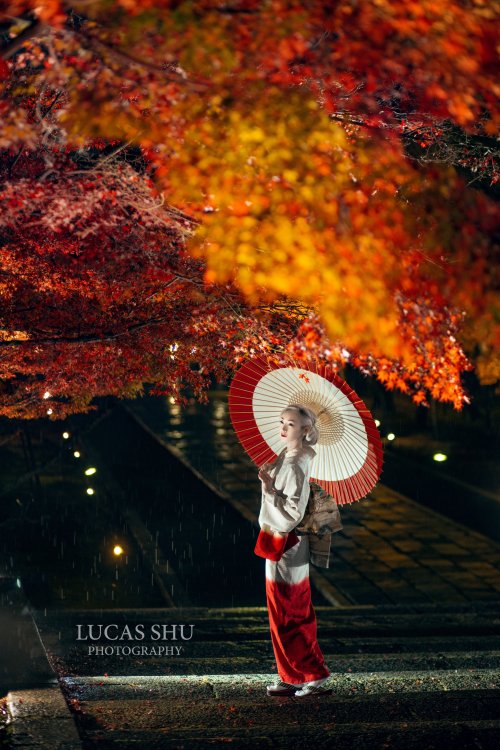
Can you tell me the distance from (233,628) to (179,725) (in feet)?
14.4

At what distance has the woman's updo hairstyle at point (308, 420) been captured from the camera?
617 cm

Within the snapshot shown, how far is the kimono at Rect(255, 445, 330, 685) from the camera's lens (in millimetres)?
6012

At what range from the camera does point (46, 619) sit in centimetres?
864

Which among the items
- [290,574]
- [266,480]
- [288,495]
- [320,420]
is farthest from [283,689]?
[320,420]

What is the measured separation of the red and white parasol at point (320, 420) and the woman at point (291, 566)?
0.31 metres

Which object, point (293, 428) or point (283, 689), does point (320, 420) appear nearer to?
point (293, 428)

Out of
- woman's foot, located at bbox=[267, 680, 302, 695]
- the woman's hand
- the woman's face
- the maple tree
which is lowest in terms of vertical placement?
woman's foot, located at bbox=[267, 680, 302, 695]

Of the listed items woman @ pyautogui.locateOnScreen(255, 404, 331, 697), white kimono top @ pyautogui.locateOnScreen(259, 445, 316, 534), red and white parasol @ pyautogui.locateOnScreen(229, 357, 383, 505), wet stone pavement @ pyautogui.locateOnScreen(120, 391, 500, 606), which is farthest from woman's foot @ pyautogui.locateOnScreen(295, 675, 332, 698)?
wet stone pavement @ pyautogui.locateOnScreen(120, 391, 500, 606)

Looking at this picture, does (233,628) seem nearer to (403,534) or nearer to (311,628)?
(311,628)

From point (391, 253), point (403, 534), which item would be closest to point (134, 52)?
point (391, 253)

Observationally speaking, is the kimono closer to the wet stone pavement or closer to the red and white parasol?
the red and white parasol

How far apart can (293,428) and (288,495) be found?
51 centimetres

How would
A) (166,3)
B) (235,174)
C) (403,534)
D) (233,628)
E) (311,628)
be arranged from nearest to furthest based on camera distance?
1. (166,3)
2. (235,174)
3. (311,628)
4. (233,628)
5. (403,534)

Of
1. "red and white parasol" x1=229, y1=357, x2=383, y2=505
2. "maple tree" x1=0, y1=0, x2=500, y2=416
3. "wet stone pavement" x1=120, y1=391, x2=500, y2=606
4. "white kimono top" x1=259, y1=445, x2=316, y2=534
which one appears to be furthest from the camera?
"wet stone pavement" x1=120, y1=391, x2=500, y2=606
